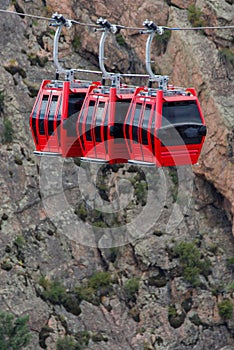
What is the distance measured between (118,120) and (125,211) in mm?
35020

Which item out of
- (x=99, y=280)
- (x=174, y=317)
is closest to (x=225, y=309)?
(x=174, y=317)

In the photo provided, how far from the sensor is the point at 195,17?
90.7 meters

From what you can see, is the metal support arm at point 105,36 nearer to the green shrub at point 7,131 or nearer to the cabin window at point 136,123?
the cabin window at point 136,123

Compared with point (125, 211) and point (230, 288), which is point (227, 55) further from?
point (230, 288)

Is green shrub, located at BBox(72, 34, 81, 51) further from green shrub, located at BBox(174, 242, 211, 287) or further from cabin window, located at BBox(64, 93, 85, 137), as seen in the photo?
cabin window, located at BBox(64, 93, 85, 137)

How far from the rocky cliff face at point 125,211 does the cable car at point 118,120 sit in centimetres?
2678

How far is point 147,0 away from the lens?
93.0 metres

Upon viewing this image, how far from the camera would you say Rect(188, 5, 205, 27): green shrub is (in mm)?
90500

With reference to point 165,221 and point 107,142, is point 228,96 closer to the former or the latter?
point 165,221

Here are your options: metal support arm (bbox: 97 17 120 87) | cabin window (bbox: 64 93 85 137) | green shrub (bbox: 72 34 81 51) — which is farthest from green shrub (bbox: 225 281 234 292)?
metal support arm (bbox: 97 17 120 87)

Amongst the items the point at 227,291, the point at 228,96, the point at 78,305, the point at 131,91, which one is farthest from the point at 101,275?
the point at 131,91

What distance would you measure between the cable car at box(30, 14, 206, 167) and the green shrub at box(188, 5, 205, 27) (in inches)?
1263

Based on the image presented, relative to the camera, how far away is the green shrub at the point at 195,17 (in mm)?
90500

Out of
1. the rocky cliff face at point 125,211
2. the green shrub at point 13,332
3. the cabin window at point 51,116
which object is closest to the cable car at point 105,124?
the cabin window at point 51,116
